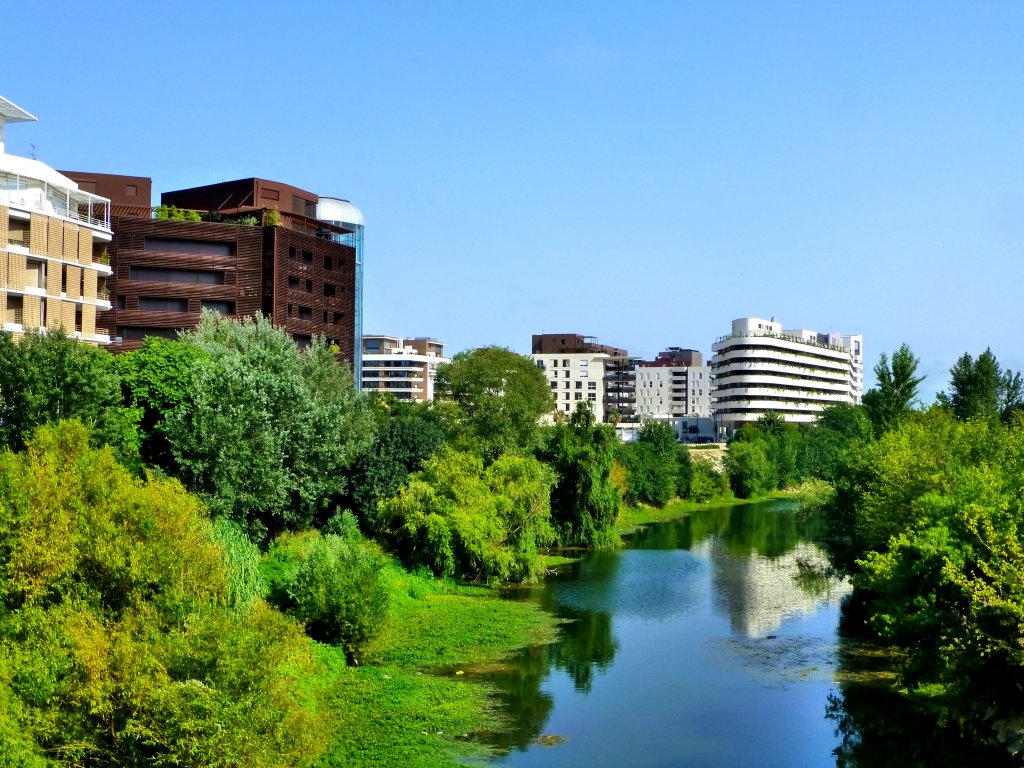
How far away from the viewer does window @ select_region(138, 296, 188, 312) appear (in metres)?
73.3

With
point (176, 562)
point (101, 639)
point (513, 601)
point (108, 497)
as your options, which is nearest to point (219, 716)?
point (101, 639)

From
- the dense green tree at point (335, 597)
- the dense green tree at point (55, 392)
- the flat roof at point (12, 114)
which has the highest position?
the flat roof at point (12, 114)

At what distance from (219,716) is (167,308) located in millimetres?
57453

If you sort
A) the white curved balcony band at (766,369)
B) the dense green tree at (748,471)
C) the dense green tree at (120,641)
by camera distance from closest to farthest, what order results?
the dense green tree at (120,641) < the dense green tree at (748,471) < the white curved balcony band at (766,369)

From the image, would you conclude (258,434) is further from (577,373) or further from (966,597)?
(577,373)

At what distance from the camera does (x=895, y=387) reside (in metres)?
53.3

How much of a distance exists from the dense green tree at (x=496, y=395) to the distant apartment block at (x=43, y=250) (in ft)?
76.0

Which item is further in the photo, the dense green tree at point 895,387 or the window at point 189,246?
the window at point 189,246

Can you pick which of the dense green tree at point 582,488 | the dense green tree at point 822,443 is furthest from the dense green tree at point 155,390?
the dense green tree at point 822,443

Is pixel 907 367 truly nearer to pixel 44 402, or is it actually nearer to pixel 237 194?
pixel 44 402

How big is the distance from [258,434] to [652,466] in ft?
187

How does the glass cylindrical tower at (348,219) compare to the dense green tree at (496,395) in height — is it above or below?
above

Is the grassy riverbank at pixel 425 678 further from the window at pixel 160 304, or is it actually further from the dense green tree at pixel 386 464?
the window at pixel 160 304

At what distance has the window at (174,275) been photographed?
2879 inches
